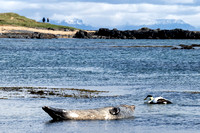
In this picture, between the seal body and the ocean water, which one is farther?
the seal body

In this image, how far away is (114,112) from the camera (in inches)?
995

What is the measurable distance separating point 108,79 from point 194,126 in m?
22.7

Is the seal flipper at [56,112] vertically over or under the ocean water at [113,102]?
over

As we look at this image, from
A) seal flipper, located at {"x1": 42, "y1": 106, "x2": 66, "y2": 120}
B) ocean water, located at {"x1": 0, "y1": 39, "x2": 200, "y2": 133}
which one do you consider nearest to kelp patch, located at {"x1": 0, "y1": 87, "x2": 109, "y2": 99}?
ocean water, located at {"x1": 0, "y1": 39, "x2": 200, "y2": 133}

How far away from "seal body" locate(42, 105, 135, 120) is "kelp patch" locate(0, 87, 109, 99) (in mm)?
8158

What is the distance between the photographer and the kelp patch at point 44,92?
111 feet

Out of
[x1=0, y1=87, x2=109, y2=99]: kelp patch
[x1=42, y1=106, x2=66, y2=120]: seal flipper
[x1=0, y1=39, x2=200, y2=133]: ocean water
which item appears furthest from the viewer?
[x1=0, y1=87, x2=109, y2=99]: kelp patch

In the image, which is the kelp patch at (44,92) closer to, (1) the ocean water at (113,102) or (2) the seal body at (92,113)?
(1) the ocean water at (113,102)

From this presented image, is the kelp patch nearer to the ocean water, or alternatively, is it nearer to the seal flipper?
the ocean water

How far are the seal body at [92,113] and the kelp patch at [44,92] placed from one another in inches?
321

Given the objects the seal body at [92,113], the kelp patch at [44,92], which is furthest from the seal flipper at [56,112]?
the kelp patch at [44,92]

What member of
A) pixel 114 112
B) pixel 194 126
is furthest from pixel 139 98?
pixel 194 126

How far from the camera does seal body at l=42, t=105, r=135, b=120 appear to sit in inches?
968

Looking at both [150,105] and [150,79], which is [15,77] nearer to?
[150,79]
